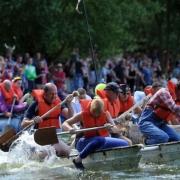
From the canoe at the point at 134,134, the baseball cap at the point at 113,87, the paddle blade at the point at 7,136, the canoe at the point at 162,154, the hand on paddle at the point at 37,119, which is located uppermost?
the baseball cap at the point at 113,87

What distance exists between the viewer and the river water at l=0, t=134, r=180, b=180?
12727mm

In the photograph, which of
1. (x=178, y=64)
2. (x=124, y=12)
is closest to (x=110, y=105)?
(x=124, y=12)

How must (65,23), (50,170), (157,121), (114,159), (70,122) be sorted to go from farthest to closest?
(65,23)
(157,121)
(50,170)
(114,159)
(70,122)

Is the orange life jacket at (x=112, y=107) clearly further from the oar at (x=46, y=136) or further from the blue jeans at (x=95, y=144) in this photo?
the oar at (x=46, y=136)

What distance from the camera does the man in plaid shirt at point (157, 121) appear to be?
13797 millimetres

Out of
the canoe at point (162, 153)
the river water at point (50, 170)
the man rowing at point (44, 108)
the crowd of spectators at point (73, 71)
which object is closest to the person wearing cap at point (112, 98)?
the man rowing at point (44, 108)

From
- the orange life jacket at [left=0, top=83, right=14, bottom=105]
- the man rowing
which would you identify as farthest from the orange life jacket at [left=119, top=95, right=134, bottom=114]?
the orange life jacket at [left=0, top=83, right=14, bottom=105]

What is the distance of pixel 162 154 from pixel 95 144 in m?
1.48

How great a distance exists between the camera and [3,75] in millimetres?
22797

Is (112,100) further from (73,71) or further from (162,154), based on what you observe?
(73,71)

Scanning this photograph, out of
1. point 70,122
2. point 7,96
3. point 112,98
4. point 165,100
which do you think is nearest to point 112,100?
point 112,98

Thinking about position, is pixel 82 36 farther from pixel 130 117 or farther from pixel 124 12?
pixel 130 117

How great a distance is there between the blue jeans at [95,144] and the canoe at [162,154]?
1.79 ft

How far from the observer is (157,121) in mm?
14078
